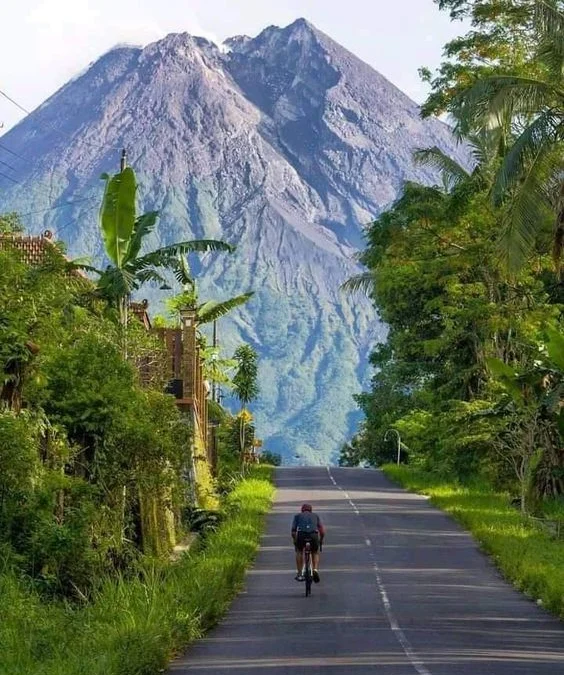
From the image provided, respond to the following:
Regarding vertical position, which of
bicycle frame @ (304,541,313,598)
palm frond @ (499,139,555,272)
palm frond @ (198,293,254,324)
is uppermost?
palm frond @ (198,293,254,324)

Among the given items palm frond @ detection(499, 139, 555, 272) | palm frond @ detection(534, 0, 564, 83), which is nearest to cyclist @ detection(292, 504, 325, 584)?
palm frond @ detection(499, 139, 555, 272)

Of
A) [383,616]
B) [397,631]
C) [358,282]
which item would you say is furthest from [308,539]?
[358,282]

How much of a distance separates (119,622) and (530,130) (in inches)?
482

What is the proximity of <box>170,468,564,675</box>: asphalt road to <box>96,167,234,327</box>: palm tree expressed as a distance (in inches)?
240

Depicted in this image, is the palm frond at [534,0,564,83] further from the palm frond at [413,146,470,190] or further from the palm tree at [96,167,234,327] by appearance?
the palm frond at [413,146,470,190]

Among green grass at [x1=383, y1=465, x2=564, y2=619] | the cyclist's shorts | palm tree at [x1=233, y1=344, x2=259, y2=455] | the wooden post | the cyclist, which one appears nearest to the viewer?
green grass at [x1=383, y1=465, x2=564, y2=619]

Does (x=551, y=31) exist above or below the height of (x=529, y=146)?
above

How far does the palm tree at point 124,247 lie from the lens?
3033 cm

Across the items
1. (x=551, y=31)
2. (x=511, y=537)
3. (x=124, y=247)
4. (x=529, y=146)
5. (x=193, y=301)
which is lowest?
(x=511, y=537)

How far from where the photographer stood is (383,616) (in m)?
21.5

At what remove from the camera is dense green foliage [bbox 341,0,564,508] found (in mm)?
26219

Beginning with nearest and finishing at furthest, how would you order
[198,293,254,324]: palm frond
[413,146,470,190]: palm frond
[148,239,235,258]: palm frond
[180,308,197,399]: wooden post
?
[148,239,235,258]: palm frond, [180,308,197,399]: wooden post, [413,146,470,190]: palm frond, [198,293,254,324]: palm frond

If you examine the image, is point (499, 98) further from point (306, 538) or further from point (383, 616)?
point (383, 616)

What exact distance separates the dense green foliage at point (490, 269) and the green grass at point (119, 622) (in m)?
7.13
